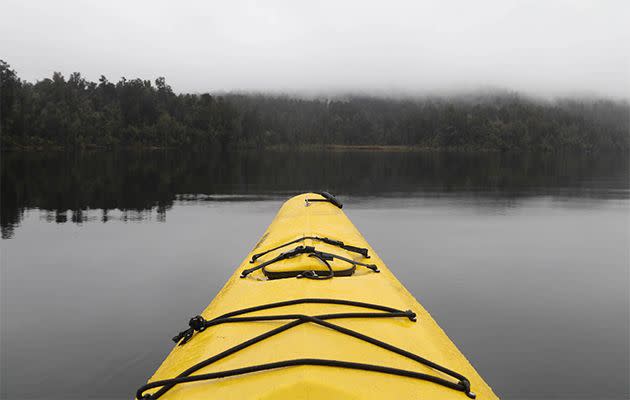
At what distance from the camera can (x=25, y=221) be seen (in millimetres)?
14312

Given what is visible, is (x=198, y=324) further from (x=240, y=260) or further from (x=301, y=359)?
(x=240, y=260)

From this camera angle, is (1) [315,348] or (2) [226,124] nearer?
(1) [315,348]

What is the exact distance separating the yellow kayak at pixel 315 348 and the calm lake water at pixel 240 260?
2226 mm

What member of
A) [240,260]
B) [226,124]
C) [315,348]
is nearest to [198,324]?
[315,348]

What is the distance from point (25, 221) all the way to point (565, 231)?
48.4ft

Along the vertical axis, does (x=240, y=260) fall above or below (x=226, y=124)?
below

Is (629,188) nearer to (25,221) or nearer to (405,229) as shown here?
(405,229)

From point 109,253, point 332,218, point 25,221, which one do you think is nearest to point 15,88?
point 25,221

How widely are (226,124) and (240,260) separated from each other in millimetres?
104888

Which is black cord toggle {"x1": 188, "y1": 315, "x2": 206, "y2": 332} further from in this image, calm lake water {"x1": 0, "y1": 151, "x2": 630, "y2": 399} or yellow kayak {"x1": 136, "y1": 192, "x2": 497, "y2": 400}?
calm lake water {"x1": 0, "y1": 151, "x2": 630, "y2": 399}

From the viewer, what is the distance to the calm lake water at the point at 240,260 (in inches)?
211

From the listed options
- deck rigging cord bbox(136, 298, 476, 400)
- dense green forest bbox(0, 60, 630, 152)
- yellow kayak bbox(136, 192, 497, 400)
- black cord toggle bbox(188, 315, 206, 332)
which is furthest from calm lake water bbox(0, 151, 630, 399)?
dense green forest bbox(0, 60, 630, 152)

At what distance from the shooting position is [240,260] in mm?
10500

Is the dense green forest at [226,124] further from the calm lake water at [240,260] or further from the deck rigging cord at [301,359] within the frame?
the deck rigging cord at [301,359]
